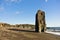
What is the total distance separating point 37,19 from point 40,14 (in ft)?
6.08

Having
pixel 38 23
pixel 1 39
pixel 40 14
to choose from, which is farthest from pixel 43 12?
pixel 1 39

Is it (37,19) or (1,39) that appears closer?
(1,39)

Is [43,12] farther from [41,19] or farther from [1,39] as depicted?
[1,39]

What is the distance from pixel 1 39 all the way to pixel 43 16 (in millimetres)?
25873

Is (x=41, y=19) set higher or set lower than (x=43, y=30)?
higher

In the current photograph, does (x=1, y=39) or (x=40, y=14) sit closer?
(x=1, y=39)

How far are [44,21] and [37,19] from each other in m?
2.26

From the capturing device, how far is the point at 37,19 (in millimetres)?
42281

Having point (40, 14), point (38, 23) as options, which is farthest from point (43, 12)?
point (38, 23)

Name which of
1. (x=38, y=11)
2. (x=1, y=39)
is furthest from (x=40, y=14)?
(x=1, y=39)

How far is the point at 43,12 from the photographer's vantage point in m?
43.5

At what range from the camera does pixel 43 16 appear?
4328 cm

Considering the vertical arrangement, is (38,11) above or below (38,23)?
above

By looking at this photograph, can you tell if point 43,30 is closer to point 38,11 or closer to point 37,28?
point 37,28
